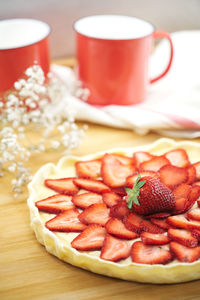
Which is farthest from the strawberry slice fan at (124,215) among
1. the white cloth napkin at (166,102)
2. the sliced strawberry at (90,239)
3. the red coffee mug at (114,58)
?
the red coffee mug at (114,58)

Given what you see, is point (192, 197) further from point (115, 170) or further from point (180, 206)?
point (115, 170)

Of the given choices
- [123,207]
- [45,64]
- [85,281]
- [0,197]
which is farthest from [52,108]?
[85,281]

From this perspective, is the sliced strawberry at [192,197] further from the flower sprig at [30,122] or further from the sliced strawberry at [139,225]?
the flower sprig at [30,122]

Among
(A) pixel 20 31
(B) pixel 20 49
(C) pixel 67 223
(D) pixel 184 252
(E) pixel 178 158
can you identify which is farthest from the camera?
(A) pixel 20 31

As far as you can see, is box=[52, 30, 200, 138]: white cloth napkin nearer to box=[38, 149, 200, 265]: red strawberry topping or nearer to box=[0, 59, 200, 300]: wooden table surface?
box=[38, 149, 200, 265]: red strawberry topping

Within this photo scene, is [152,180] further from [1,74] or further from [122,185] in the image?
[1,74]

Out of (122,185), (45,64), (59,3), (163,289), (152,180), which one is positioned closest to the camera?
(163,289)

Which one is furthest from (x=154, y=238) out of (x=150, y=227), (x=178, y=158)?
(x=178, y=158)
